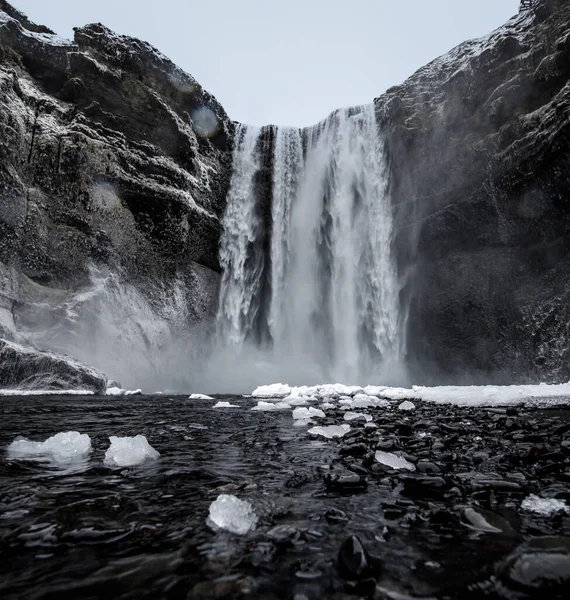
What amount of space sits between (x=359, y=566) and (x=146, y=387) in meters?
23.9

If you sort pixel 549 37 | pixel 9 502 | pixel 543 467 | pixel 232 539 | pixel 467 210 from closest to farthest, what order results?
1. pixel 232 539
2. pixel 9 502
3. pixel 543 467
4. pixel 549 37
5. pixel 467 210

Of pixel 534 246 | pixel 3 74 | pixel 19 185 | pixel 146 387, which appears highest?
pixel 3 74

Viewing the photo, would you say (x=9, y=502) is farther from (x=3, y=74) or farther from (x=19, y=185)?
(x=3, y=74)

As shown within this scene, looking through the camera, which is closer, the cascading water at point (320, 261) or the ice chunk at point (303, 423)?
the ice chunk at point (303, 423)

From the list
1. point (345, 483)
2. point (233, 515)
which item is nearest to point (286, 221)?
point (345, 483)

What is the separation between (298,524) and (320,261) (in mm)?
27436

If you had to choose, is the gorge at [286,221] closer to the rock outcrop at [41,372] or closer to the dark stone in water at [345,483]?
the rock outcrop at [41,372]

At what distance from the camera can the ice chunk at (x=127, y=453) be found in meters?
3.46

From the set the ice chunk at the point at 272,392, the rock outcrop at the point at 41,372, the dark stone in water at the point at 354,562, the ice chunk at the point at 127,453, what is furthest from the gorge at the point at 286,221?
the dark stone in water at the point at 354,562

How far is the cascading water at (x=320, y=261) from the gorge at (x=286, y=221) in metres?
0.15

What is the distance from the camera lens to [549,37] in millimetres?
20688

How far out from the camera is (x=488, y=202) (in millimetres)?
23375

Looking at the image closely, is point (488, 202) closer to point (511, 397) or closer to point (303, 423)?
point (511, 397)

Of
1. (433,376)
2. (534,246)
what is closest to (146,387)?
(433,376)
